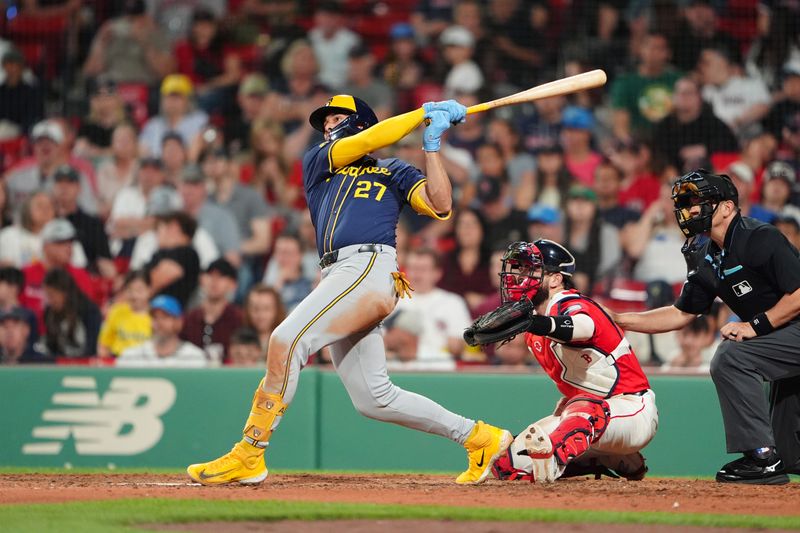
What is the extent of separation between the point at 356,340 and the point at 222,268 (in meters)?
4.29

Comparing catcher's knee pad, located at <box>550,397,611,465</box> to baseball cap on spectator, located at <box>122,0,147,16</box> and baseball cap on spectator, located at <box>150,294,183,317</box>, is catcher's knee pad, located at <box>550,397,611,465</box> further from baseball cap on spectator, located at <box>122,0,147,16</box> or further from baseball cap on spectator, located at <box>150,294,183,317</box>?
baseball cap on spectator, located at <box>122,0,147,16</box>

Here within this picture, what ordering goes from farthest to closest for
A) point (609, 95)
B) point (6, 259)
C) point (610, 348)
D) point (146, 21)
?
1. point (146, 21)
2. point (609, 95)
3. point (6, 259)
4. point (610, 348)

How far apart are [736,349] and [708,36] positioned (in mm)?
A: 6116

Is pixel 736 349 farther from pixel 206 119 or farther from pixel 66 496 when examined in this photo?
pixel 206 119

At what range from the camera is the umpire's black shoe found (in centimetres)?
586

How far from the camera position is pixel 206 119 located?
11.7 metres

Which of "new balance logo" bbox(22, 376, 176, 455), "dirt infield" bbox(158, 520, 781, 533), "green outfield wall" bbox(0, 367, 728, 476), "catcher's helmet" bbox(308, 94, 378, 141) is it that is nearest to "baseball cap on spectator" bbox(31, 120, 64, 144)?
"green outfield wall" bbox(0, 367, 728, 476)

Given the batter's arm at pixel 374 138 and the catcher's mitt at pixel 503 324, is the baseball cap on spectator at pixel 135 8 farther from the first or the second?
the catcher's mitt at pixel 503 324

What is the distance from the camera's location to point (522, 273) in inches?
236

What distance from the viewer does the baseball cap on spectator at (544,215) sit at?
10.0 metres

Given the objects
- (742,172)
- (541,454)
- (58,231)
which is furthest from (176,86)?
(541,454)

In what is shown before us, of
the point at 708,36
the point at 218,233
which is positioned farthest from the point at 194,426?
the point at 708,36

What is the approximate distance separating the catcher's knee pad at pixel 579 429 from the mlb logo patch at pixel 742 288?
3.25 feet

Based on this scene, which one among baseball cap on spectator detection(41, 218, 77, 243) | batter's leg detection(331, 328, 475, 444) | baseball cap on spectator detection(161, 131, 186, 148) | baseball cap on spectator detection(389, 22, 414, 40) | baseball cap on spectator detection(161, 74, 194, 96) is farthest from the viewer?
baseball cap on spectator detection(389, 22, 414, 40)
